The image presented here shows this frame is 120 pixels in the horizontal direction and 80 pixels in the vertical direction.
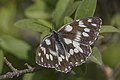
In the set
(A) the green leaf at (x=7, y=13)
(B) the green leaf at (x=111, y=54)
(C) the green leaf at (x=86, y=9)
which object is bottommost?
(B) the green leaf at (x=111, y=54)

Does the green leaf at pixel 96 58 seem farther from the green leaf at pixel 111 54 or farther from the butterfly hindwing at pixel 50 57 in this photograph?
the green leaf at pixel 111 54

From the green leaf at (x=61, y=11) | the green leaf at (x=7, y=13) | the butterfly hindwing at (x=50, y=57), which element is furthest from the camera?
the green leaf at (x=7, y=13)

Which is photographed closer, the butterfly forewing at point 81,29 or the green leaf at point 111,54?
the butterfly forewing at point 81,29

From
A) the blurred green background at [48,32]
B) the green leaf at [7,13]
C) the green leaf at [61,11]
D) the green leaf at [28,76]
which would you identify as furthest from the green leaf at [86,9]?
the green leaf at [7,13]

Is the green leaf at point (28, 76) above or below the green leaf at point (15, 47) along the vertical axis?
below

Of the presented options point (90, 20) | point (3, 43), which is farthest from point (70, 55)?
point (3, 43)

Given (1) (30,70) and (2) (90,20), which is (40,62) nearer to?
(1) (30,70)

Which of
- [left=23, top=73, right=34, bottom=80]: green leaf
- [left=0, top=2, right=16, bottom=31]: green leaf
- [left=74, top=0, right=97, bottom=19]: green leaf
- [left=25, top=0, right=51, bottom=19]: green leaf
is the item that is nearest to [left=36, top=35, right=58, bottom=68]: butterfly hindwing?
[left=74, top=0, right=97, bottom=19]: green leaf

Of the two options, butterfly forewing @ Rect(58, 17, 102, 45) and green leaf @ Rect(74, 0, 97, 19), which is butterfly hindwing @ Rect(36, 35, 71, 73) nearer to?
butterfly forewing @ Rect(58, 17, 102, 45)
